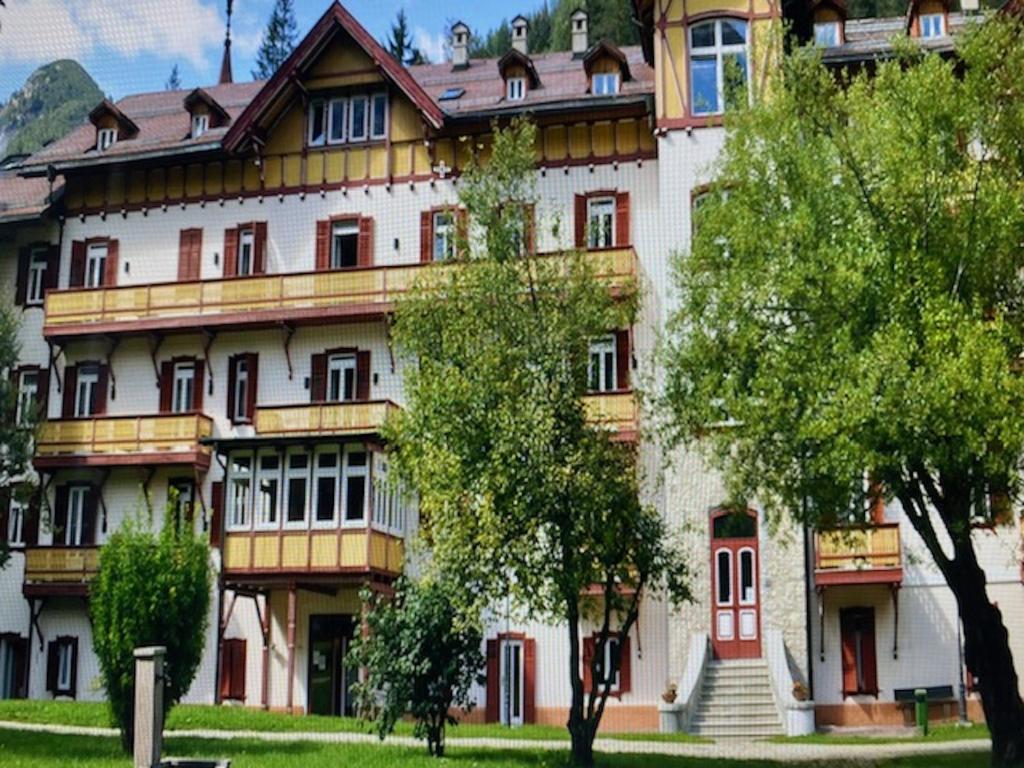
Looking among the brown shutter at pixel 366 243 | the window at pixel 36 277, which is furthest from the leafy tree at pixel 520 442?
the window at pixel 36 277

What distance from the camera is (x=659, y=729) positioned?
29172mm

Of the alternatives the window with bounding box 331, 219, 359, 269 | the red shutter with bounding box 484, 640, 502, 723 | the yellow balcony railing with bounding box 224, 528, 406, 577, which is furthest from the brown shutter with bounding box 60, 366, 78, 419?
the red shutter with bounding box 484, 640, 502, 723

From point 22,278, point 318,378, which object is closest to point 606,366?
point 318,378

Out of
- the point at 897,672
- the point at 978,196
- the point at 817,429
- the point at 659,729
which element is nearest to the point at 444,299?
the point at 817,429

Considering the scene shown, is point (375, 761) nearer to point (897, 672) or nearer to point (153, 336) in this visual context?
point (897, 672)

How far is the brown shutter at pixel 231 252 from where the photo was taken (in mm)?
35219

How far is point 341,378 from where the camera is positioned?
34.1 m

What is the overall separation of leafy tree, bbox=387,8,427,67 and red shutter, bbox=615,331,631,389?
34.4m

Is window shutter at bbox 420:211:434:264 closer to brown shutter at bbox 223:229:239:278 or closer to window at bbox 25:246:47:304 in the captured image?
brown shutter at bbox 223:229:239:278

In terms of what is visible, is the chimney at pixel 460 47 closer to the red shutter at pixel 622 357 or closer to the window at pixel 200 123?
the window at pixel 200 123

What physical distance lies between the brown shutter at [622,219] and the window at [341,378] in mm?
7023

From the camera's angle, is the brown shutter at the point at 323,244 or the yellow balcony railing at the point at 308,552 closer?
the yellow balcony railing at the point at 308,552

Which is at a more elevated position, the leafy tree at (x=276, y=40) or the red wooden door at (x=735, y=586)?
the leafy tree at (x=276, y=40)

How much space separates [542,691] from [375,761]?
1067 cm
